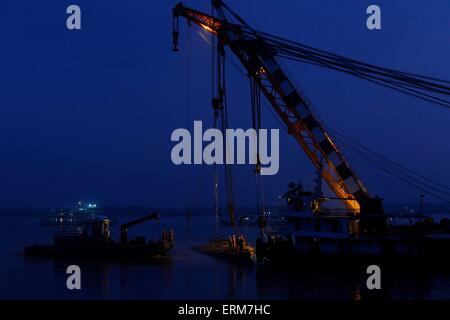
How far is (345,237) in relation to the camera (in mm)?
42906

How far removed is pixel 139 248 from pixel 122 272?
8.64 meters

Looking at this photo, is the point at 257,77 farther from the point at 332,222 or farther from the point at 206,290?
the point at 206,290

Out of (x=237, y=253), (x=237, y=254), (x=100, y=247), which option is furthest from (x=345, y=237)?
(x=100, y=247)

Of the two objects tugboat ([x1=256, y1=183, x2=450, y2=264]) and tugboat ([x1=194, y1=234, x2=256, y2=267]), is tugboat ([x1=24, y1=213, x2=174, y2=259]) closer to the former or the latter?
tugboat ([x1=194, y1=234, x2=256, y2=267])

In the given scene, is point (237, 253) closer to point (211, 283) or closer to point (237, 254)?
point (237, 254)

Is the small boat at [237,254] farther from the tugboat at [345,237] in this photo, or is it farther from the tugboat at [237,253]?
the tugboat at [345,237]

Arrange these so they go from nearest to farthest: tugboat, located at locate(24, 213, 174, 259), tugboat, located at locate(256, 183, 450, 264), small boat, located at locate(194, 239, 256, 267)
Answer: tugboat, located at locate(256, 183, 450, 264), small boat, located at locate(194, 239, 256, 267), tugboat, located at locate(24, 213, 174, 259)

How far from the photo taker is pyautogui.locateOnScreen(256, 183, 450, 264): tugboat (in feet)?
137

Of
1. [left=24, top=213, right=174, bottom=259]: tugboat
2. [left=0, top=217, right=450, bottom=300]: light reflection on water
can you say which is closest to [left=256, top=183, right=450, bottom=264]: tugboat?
[left=0, top=217, right=450, bottom=300]: light reflection on water

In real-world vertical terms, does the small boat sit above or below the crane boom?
below

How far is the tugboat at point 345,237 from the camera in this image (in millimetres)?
41719

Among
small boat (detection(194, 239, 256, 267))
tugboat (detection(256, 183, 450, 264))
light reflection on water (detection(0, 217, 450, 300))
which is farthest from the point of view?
small boat (detection(194, 239, 256, 267))

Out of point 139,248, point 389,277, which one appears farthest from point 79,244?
point 389,277
